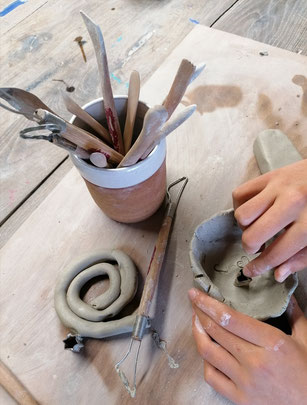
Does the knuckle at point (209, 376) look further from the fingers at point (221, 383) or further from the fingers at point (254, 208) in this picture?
the fingers at point (254, 208)

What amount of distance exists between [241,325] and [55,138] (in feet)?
0.81

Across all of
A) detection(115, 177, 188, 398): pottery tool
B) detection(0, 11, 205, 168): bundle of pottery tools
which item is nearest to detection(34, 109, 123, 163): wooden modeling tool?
detection(0, 11, 205, 168): bundle of pottery tools

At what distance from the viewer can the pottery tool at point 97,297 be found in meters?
0.36

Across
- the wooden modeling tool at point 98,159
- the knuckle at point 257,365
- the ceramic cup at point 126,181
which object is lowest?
the knuckle at point 257,365

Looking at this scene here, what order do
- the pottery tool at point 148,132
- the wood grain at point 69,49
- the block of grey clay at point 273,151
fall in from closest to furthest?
the pottery tool at point 148,132, the block of grey clay at point 273,151, the wood grain at point 69,49

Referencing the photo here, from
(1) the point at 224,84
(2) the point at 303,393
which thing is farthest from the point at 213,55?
(2) the point at 303,393

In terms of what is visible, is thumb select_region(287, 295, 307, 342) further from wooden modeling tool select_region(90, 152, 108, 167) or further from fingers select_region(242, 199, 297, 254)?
wooden modeling tool select_region(90, 152, 108, 167)

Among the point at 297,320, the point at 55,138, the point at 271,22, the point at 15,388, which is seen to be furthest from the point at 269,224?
the point at 271,22

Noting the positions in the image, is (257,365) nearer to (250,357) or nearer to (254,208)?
(250,357)

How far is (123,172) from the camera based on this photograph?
Result: 1.08 ft

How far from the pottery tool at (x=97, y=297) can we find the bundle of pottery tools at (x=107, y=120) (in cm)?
13

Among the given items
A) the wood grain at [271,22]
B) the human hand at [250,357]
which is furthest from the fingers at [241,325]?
the wood grain at [271,22]

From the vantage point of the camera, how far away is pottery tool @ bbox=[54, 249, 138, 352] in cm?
36

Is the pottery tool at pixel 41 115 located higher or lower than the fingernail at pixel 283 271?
higher
